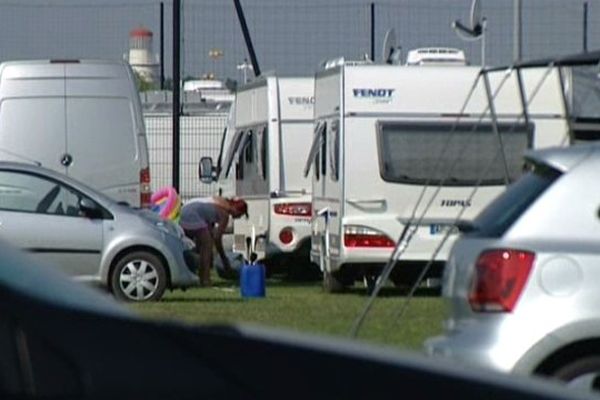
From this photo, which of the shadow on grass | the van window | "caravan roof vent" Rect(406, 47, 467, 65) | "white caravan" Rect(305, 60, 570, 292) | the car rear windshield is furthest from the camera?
the van window

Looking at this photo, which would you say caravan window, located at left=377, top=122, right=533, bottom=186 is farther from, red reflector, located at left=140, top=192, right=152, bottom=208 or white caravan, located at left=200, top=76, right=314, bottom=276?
red reflector, located at left=140, top=192, right=152, bottom=208

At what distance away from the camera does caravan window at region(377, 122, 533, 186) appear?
67.5 feet

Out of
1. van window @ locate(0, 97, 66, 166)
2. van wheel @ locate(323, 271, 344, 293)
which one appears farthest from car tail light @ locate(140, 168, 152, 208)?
van wheel @ locate(323, 271, 344, 293)

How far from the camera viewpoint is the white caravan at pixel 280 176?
2375cm

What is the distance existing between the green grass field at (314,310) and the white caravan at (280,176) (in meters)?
0.88

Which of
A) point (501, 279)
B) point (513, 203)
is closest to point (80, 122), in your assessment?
point (513, 203)

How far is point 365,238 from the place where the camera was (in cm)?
2055

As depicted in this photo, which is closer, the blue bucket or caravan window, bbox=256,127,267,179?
the blue bucket

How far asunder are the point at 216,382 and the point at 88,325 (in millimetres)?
280

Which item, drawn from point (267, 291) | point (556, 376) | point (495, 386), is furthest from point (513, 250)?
point (267, 291)

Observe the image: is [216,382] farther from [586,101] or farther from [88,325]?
[586,101]

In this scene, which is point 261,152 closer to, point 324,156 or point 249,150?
point 249,150

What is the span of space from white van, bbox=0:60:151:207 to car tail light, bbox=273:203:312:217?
2.37 m

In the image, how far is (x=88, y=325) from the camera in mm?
3326
